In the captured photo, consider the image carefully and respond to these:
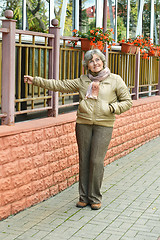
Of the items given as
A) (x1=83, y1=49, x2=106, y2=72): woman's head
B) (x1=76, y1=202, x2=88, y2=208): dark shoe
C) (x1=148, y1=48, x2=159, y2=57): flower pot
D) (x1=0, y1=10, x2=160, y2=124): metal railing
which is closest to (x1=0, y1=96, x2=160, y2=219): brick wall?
(x1=0, y1=10, x2=160, y2=124): metal railing

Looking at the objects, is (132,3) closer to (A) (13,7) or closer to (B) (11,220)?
(A) (13,7)

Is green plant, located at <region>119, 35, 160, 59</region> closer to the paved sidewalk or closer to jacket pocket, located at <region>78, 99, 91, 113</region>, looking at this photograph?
the paved sidewalk

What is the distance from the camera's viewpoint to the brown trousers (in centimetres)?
621

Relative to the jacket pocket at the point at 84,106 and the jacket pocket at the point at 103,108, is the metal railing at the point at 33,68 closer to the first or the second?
the jacket pocket at the point at 84,106

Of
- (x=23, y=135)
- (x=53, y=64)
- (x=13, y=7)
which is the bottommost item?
(x=23, y=135)

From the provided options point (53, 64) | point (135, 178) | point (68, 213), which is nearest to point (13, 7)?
point (53, 64)

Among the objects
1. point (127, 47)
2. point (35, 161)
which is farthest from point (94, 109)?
point (127, 47)

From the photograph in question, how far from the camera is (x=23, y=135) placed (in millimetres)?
6215

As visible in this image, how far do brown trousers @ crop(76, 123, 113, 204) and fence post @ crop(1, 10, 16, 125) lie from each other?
0.80m

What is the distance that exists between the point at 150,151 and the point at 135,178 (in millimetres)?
2680

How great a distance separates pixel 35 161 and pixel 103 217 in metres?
1.09

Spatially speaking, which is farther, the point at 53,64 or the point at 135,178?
the point at 135,178

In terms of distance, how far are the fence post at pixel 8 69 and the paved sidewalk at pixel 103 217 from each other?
45.9 inches

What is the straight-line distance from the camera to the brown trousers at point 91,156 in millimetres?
6215
